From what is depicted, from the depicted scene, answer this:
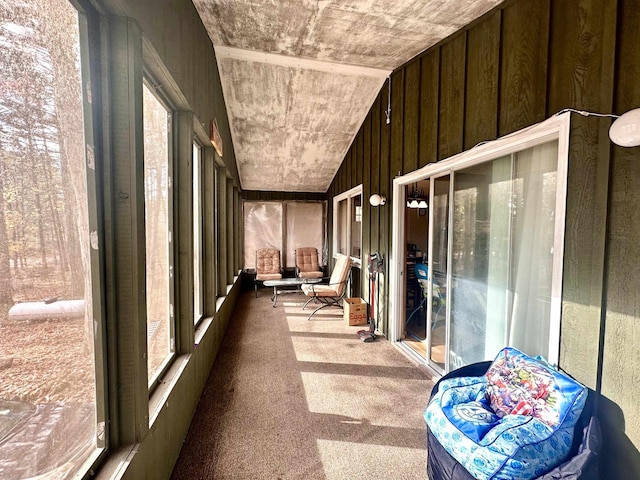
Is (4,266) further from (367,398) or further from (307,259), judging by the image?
(307,259)

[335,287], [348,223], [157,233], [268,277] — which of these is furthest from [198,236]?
[268,277]

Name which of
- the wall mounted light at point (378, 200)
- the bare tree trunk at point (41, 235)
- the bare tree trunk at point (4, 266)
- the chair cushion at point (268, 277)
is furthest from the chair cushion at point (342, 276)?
the bare tree trunk at point (4, 266)

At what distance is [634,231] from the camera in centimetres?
134

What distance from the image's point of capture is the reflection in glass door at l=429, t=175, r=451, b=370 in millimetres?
2752

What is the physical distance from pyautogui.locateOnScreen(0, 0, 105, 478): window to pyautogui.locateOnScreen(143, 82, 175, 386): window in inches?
19.4

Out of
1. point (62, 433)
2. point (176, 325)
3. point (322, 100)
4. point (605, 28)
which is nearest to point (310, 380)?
point (176, 325)

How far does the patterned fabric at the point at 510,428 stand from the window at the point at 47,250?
61.2 inches

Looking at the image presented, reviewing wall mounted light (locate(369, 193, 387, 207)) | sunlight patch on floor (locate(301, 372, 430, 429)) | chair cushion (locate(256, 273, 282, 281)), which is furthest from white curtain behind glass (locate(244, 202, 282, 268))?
sunlight patch on floor (locate(301, 372, 430, 429))

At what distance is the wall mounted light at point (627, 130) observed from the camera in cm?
125

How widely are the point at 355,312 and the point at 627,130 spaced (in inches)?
141

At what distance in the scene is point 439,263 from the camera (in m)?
2.85

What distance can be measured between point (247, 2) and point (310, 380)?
337cm

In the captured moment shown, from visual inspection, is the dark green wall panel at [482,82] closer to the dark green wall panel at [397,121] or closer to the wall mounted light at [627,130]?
the wall mounted light at [627,130]

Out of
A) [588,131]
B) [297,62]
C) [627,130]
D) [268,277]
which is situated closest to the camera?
[627,130]
